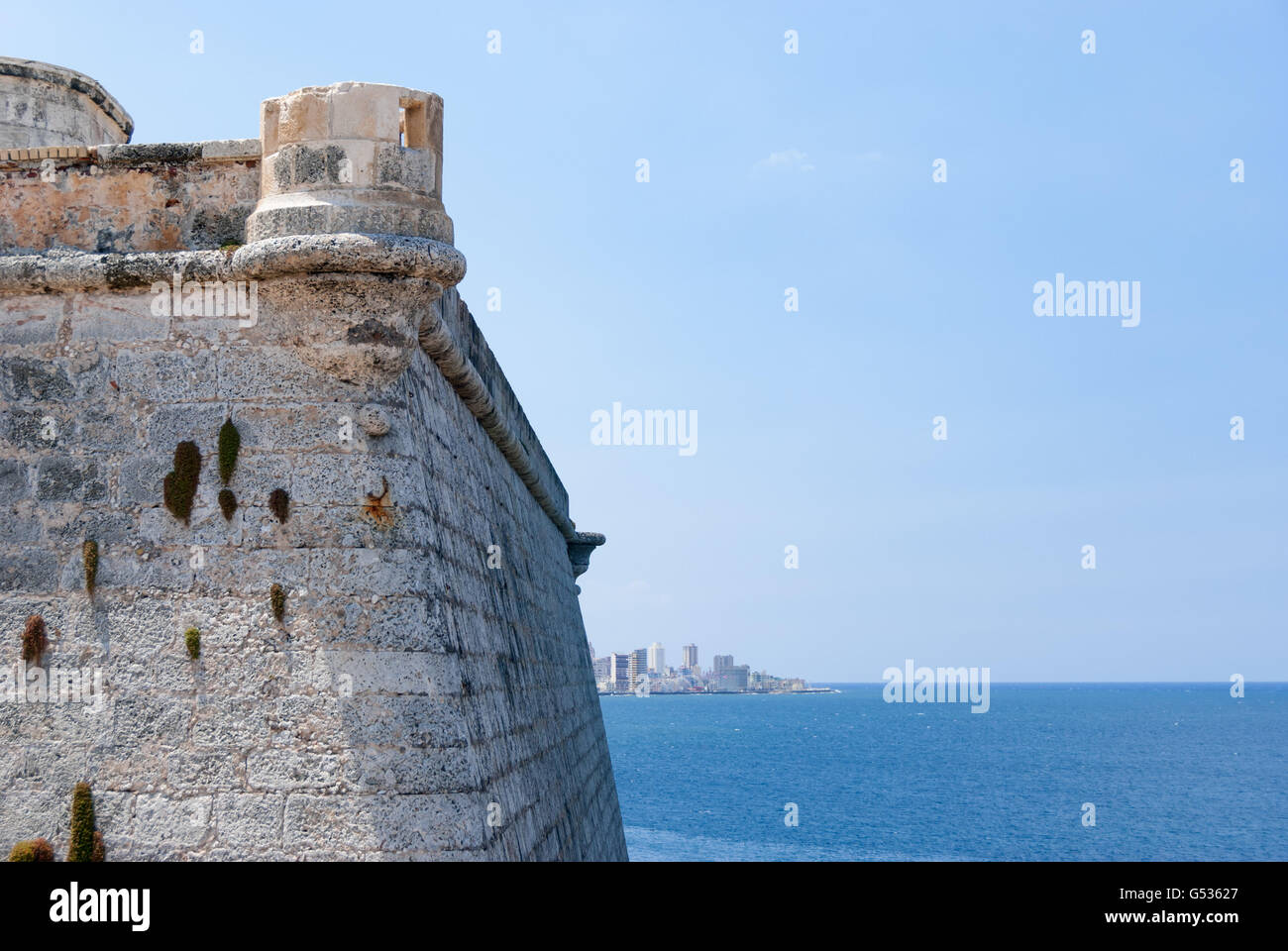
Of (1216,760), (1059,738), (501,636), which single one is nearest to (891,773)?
(1216,760)

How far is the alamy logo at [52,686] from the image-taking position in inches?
204

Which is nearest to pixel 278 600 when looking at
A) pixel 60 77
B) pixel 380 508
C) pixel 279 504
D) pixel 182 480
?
pixel 279 504

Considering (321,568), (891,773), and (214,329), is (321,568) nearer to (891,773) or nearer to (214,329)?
(214,329)

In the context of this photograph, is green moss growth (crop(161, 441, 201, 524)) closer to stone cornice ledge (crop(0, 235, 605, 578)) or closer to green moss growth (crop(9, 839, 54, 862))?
stone cornice ledge (crop(0, 235, 605, 578))

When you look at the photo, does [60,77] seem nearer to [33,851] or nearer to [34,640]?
[34,640]

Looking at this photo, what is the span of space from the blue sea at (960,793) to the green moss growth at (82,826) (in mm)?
36523

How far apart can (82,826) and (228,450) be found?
166 cm

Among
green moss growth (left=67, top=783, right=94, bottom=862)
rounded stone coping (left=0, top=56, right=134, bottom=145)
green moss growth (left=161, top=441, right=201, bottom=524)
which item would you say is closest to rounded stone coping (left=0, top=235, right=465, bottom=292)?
green moss growth (left=161, top=441, right=201, bottom=524)

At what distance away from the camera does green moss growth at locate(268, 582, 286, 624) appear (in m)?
5.16

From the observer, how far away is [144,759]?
506 cm

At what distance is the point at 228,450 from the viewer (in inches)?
211
